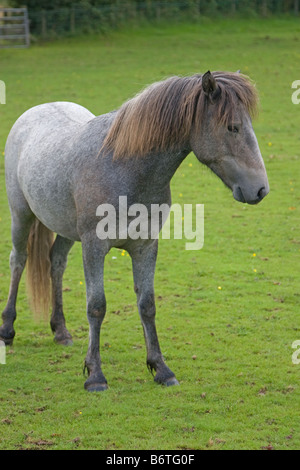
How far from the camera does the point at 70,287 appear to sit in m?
8.12

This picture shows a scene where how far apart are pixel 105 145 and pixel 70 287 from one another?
10.3ft

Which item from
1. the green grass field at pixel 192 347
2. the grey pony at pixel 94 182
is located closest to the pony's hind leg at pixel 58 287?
the grey pony at pixel 94 182

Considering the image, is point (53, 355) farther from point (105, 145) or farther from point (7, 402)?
point (105, 145)

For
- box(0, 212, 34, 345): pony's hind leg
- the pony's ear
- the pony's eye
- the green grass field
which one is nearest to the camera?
the pony's ear

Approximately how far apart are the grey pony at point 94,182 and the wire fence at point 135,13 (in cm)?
2544

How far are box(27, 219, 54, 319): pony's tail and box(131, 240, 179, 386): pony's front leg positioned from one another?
3.86 feet

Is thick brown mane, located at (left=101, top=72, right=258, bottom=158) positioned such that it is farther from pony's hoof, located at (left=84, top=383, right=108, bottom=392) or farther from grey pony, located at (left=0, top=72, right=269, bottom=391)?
pony's hoof, located at (left=84, top=383, right=108, bottom=392)

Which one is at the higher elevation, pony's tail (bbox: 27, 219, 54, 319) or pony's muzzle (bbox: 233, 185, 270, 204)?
pony's muzzle (bbox: 233, 185, 270, 204)

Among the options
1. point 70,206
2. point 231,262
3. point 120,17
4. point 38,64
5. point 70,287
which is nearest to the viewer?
point 70,206

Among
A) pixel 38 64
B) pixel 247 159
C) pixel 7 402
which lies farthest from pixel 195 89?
pixel 38 64

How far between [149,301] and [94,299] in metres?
0.53

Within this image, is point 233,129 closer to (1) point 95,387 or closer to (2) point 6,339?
(1) point 95,387

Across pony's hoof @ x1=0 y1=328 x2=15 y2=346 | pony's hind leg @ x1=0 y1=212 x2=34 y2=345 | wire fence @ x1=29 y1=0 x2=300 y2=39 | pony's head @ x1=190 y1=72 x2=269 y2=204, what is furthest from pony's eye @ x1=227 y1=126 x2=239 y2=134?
wire fence @ x1=29 y1=0 x2=300 y2=39

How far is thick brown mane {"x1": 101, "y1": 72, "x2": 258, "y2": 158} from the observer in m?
4.73
